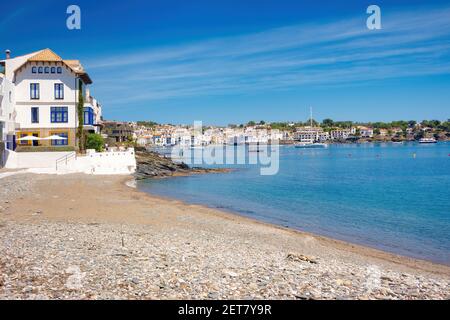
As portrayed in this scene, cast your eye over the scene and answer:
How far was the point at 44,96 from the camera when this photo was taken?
43375 mm

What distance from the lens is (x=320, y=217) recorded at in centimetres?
2595

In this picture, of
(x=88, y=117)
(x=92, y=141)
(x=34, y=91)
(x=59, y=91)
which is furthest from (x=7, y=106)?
(x=92, y=141)

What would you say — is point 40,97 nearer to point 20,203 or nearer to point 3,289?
point 20,203

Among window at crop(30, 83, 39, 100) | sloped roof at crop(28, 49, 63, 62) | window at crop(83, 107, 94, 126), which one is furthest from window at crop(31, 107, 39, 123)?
sloped roof at crop(28, 49, 63, 62)

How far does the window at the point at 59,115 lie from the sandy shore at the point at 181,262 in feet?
76.8

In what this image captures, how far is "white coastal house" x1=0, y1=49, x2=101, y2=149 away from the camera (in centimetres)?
4297

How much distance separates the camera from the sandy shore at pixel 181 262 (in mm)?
8945

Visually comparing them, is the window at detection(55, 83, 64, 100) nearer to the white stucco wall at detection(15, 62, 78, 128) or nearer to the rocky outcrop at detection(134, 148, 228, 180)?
the white stucco wall at detection(15, 62, 78, 128)

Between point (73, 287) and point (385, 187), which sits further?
point (385, 187)

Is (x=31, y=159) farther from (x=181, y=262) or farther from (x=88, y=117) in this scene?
(x=181, y=262)

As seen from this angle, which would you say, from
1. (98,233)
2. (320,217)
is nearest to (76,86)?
(320,217)

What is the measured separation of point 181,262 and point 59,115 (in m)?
36.9

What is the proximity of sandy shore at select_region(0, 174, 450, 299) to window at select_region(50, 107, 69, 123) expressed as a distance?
23.4m

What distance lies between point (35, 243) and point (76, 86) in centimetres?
3416
